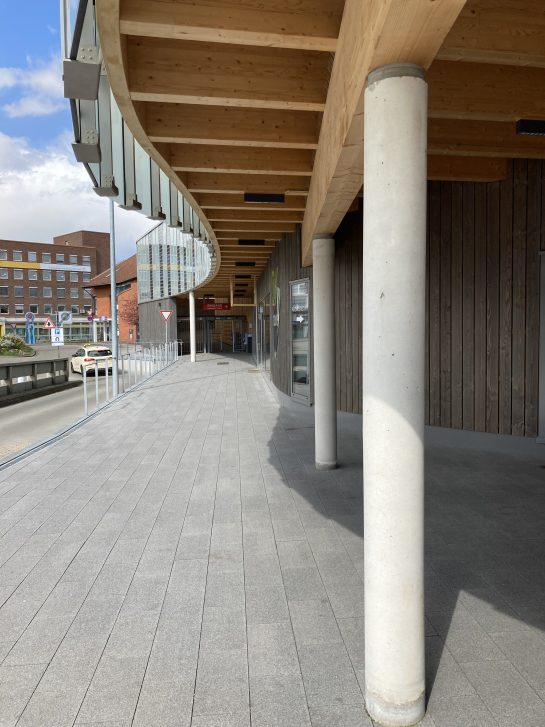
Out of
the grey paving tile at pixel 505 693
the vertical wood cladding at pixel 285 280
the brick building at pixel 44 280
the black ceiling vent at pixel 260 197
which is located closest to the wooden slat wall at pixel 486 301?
the black ceiling vent at pixel 260 197

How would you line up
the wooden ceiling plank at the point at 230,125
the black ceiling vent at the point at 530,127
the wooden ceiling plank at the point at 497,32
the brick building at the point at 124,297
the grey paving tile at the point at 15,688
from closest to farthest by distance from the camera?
the grey paving tile at the point at 15,688
the wooden ceiling plank at the point at 497,32
the black ceiling vent at the point at 530,127
the wooden ceiling plank at the point at 230,125
the brick building at the point at 124,297

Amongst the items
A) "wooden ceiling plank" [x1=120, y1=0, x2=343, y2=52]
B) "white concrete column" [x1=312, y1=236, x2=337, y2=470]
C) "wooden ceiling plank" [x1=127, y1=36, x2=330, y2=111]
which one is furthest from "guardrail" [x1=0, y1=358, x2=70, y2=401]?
"wooden ceiling plank" [x1=120, y1=0, x2=343, y2=52]

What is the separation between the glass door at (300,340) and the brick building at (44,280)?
247 ft

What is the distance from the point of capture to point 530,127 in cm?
466

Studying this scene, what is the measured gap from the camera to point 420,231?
2279 millimetres

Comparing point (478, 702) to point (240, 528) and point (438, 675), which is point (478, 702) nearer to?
point (438, 675)

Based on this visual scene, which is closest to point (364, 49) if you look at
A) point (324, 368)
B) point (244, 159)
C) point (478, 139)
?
point (244, 159)

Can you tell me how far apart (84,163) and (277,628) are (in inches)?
188

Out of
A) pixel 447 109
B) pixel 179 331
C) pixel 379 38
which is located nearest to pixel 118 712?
pixel 379 38

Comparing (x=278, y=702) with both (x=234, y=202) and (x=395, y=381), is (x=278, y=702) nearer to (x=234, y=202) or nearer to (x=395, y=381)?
(x=395, y=381)

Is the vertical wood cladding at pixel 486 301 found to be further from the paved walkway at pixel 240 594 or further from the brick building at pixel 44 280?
the brick building at pixel 44 280

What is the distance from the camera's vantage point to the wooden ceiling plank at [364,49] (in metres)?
1.90

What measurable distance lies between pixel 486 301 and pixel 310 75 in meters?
4.15

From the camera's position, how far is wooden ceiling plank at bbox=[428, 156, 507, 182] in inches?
246
